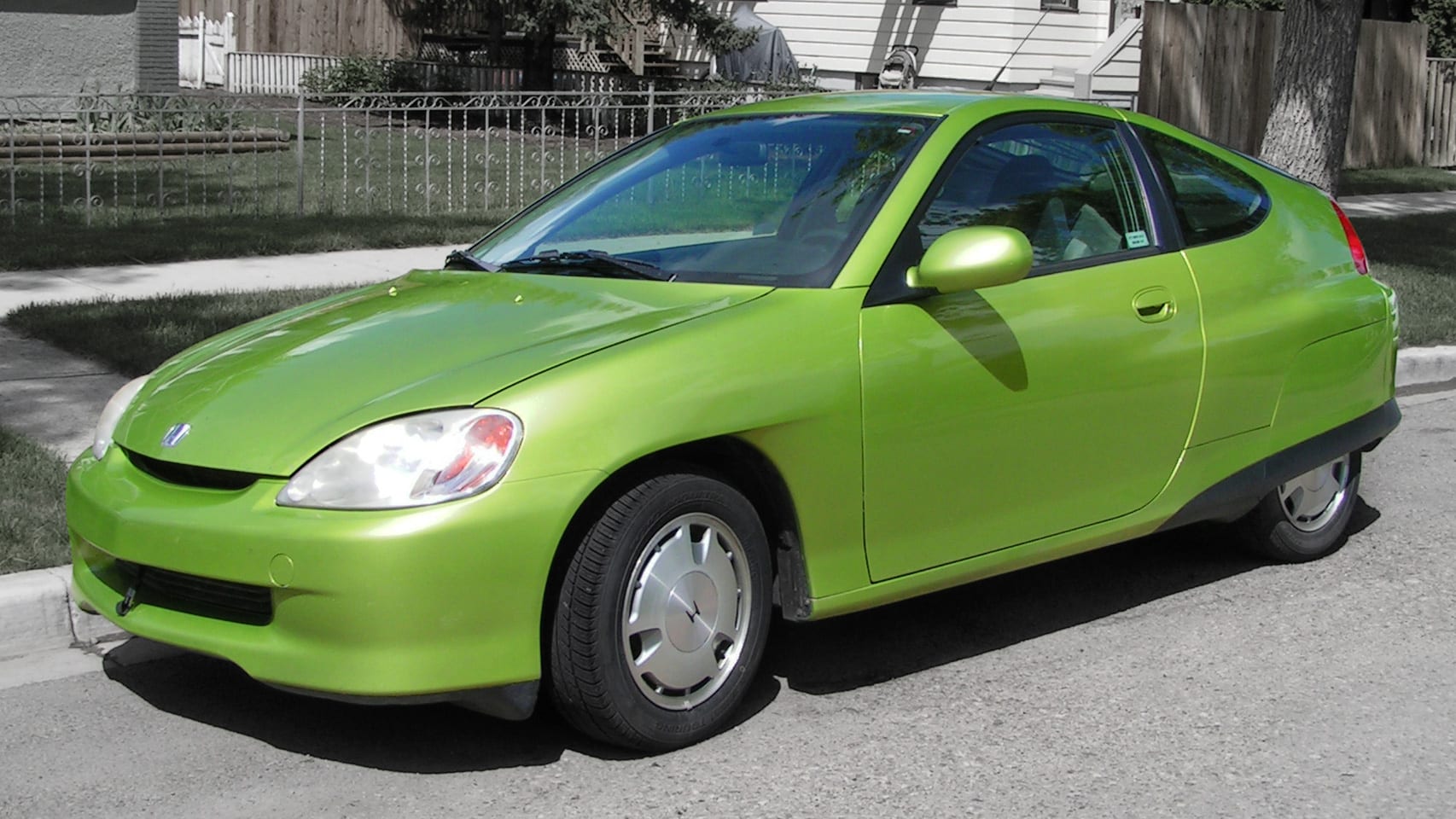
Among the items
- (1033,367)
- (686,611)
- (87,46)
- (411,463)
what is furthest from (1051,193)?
(87,46)

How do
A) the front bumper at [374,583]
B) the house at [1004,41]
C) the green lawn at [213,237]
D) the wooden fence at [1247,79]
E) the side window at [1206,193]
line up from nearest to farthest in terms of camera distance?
the front bumper at [374,583] → the side window at [1206,193] → the green lawn at [213,237] → the wooden fence at [1247,79] → the house at [1004,41]

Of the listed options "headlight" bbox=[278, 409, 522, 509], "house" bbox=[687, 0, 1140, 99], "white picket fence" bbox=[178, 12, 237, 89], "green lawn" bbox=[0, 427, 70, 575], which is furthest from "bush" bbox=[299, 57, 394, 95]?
"headlight" bbox=[278, 409, 522, 509]

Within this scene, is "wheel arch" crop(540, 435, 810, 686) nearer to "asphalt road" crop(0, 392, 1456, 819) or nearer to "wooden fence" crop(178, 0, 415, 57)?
"asphalt road" crop(0, 392, 1456, 819)

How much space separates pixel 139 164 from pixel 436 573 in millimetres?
15103

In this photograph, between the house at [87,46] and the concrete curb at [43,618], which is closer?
the concrete curb at [43,618]

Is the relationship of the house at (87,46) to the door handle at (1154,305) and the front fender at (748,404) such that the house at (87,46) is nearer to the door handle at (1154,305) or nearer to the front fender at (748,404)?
the door handle at (1154,305)

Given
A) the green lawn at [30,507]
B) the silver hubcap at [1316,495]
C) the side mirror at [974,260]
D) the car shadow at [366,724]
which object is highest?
the side mirror at [974,260]

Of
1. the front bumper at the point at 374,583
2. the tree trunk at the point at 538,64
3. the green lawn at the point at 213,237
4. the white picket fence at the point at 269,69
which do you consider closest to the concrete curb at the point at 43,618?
the front bumper at the point at 374,583

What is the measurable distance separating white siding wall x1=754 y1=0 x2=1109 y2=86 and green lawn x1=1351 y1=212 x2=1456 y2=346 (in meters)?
9.85

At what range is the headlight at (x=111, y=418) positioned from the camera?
477 centimetres

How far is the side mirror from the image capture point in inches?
183

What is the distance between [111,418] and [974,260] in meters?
2.35

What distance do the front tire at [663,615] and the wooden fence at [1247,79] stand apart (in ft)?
56.8

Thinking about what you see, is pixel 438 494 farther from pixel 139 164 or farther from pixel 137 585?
pixel 139 164
